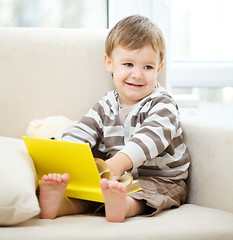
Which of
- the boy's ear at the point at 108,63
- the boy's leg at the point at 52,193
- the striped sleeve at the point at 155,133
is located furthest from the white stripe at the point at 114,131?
the boy's leg at the point at 52,193

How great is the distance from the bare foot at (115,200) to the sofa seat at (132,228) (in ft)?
0.07

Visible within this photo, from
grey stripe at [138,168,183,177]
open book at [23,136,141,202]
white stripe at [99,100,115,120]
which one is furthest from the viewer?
white stripe at [99,100,115,120]

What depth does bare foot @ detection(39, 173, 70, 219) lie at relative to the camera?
3.26 feet

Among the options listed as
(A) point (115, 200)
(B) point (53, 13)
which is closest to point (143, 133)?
(A) point (115, 200)

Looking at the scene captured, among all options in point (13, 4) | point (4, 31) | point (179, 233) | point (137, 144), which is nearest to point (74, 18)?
point (13, 4)

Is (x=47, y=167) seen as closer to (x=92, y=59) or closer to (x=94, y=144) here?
(x=94, y=144)

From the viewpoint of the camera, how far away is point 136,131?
3.99 ft

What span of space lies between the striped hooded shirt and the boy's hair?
0.16 m

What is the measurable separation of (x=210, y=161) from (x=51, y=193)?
46 cm

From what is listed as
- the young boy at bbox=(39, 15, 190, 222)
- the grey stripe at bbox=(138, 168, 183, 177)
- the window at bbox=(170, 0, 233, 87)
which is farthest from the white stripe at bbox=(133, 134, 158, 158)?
the window at bbox=(170, 0, 233, 87)

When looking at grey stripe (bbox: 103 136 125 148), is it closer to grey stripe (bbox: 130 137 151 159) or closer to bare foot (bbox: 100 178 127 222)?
grey stripe (bbox: 130 137 151 159)

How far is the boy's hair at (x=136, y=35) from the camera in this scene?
127 cm

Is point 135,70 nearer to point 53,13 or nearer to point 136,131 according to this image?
point 136,131

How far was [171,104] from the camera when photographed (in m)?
1.27
